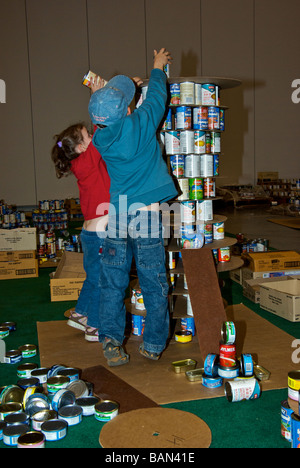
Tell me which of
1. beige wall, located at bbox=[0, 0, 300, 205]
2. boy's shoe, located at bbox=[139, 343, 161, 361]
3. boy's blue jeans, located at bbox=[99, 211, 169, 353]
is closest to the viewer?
boy's blue jeans, located at bbox=[99, 211, 169, 353]

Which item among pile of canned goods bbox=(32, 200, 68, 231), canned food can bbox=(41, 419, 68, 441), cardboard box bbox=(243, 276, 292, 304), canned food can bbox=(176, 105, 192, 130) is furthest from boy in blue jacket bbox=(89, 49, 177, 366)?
pile of canned goods bbox=(32, 200, 68, 231)

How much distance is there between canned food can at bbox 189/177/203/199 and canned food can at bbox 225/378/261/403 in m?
1.75

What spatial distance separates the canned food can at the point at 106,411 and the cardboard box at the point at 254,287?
270 centimetres

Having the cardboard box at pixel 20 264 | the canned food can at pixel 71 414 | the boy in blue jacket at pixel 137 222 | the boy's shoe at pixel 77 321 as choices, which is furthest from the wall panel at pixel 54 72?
the canned food can at pixel 71 414

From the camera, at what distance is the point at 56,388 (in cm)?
309

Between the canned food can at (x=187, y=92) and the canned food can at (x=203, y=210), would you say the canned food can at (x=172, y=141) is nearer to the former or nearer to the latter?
the canned food can at (x=187, y=92)

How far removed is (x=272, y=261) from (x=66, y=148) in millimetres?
3099

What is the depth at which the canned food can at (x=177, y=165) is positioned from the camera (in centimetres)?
415

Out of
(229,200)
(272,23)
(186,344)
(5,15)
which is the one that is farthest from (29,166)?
(186,344)

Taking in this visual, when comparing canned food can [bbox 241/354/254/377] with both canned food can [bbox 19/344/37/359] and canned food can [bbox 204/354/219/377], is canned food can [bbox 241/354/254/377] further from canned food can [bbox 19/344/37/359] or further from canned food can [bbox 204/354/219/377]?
canned food can [bbox 19/344/37/359]

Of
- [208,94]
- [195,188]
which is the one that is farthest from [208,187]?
[208,94]

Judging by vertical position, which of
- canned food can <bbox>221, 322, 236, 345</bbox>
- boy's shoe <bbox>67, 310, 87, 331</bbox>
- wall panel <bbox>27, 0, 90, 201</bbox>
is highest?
wall panel <bbox>27, 0, 90, 201</bbox>

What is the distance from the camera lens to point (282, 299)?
4656 millimetres

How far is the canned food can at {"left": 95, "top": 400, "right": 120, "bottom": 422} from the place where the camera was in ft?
9.20
